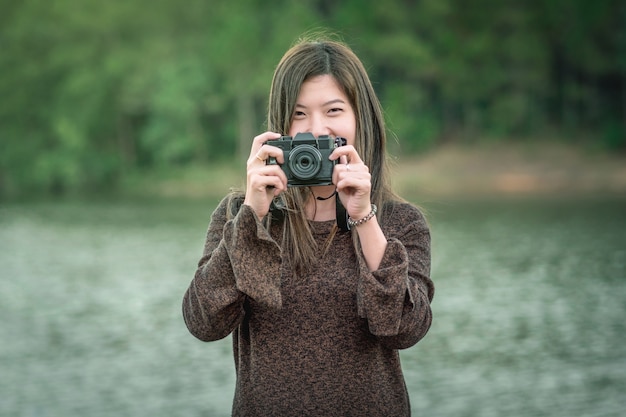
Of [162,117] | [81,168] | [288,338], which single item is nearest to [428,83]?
[162,117]

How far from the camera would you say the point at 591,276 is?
14188 mm

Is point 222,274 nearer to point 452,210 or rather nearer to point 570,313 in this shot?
point 570,313

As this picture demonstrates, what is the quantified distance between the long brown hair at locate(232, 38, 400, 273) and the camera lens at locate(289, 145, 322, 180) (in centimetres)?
14

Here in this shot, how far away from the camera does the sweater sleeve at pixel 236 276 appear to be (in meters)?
2.23

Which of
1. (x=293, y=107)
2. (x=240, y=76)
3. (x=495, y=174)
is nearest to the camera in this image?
(x=293, y=107)

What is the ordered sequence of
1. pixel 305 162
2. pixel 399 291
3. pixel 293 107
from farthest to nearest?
pixel 293 107, pixel 305 162, pixel 399 291

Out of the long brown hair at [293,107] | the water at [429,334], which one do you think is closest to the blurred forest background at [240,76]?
the water at [429,334]

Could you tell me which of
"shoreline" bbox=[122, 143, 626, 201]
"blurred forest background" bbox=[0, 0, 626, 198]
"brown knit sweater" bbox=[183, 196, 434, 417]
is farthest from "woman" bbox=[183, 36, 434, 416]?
"blurred forest background" bbox=[0, 0, 626, 198]

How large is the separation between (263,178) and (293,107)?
25 cm

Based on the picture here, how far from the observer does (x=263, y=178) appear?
2.29 m

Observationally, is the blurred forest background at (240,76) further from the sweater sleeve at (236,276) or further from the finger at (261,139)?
the sweater sleeve at (236,276)

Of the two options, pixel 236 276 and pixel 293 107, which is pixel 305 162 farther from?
pixel 236 276

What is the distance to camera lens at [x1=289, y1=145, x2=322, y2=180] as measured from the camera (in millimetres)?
2301

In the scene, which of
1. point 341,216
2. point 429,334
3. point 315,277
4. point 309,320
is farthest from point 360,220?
point 429,334
